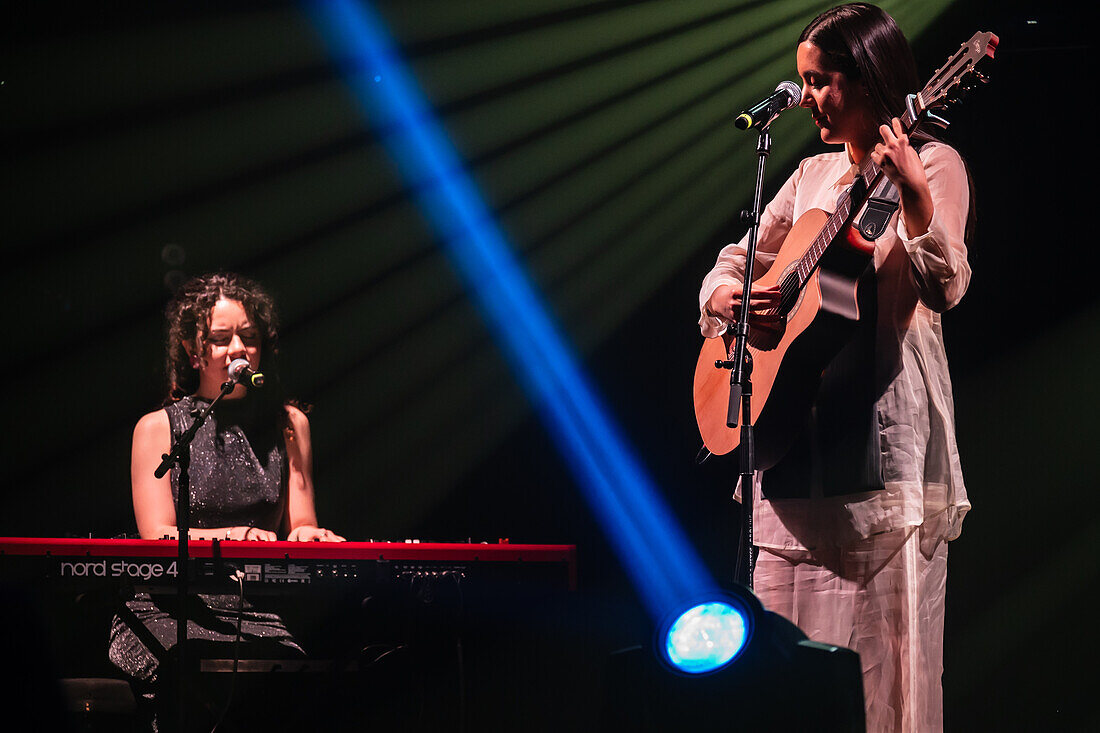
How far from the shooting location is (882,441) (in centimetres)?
206

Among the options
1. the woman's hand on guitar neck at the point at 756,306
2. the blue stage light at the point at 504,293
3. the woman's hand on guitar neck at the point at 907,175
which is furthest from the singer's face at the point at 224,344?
the woman's hand on guitar neck at the point at 907,175

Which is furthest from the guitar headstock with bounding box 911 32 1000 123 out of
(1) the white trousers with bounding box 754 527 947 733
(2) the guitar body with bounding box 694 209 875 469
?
(1) the white trousers with bounding box 754 527 947 733

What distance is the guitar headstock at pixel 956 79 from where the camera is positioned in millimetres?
2109

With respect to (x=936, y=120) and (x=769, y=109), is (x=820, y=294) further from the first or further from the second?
(x=769, y=109)

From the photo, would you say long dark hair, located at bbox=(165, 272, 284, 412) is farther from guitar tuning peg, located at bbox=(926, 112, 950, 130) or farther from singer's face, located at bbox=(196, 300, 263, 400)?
guitar tuning peg, located at bbox=(926, 112, 950, 130)

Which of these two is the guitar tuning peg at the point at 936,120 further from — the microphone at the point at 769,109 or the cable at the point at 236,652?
the cable at the point at 236,652

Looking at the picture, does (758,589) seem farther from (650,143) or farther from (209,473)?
(650,143)

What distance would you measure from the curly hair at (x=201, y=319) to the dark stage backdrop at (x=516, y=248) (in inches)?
34.6

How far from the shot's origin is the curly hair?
366cm

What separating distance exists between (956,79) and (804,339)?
1.98 feet

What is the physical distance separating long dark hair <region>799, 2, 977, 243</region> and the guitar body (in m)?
0.27

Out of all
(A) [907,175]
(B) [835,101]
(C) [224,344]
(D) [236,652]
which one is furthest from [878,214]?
(C) [224,344]

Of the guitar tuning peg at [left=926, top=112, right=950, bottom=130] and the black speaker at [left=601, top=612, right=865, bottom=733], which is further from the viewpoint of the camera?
the guitar tuning peg at [left=926, top=112, right=950, bottom=130]

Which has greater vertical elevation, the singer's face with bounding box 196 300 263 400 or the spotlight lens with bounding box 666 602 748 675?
the singer's face with bounding box 196 300 263 400
